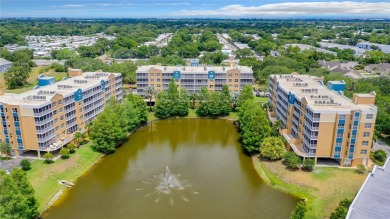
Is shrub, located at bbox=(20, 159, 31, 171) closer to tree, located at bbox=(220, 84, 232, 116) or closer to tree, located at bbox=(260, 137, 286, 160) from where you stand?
tree, located at bbox=(260, 137, 286, 160)

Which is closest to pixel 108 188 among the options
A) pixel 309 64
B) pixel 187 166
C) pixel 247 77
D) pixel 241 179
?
pixel 187 166

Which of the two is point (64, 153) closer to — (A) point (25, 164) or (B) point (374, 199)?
(A) point (25, 164)

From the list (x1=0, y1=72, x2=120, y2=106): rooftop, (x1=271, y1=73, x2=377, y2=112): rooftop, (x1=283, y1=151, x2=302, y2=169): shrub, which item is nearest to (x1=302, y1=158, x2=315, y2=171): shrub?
(x1=283, y1=151, x2=302, y2=169): shrub

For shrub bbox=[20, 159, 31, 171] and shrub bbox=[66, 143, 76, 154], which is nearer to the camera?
shrub bbox=[20, 159, 31, 171]

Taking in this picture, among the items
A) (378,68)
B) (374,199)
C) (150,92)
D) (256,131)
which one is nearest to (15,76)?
(150,92)

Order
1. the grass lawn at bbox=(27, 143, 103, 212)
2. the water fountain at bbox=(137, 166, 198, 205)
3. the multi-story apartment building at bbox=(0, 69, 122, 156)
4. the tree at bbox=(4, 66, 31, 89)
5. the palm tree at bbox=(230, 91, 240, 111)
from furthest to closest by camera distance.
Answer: the tree at bbox=(4, 66, 31, 89)
the palm tree at bbox=(230, 91, 240, 111)
the multi-story apartment building at bbox=(0, 69, 122, 156)
the water fountain at bbox=(137, 166, 198, 205)
the grass lawn at bbox=(27, 143, 103, 212)
